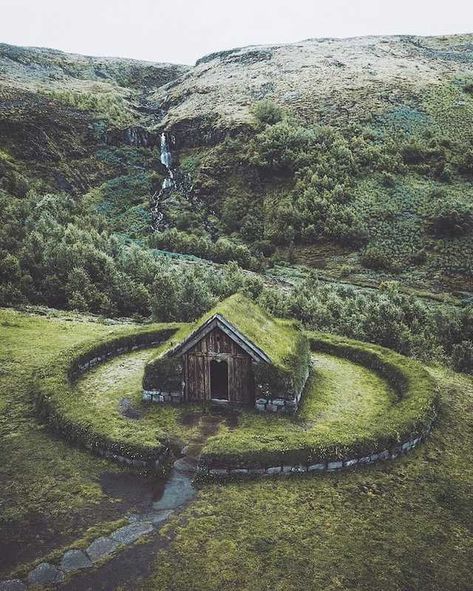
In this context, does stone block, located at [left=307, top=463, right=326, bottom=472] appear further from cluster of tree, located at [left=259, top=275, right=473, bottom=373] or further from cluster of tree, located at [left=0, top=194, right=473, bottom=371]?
cluster of tree, located at [left=0, top=194, right=473, bottom=371]

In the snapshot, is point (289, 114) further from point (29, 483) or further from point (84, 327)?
point (29, 483)

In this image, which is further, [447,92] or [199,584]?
[447,92]

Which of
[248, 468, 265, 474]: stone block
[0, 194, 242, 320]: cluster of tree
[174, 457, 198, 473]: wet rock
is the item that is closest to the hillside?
[0, 194, 242, 320]: cluster of tree

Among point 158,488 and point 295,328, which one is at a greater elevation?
point 295,328

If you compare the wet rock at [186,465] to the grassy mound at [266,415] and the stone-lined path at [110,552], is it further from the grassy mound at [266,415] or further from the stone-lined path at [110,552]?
the grassy mound at [266,415]

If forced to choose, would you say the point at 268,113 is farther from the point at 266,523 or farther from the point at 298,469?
the point at 266,523

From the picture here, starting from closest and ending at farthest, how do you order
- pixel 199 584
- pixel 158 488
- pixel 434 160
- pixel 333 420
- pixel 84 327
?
1. pixel 199 584
2. pixel 158 488
3. pixel 333 420
4. pixel 84 327
5. pixel 434 160

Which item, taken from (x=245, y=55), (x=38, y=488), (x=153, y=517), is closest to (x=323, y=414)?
(x=153, y=517)

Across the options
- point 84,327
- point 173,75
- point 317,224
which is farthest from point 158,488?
point 173,75
